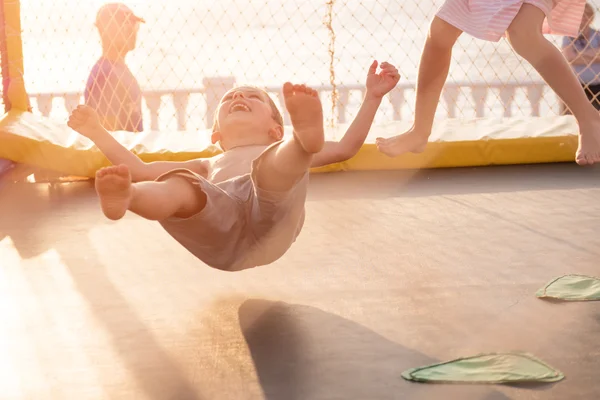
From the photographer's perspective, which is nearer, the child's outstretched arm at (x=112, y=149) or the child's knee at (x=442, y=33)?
the child's outstretched arm at (x=112, y=149)

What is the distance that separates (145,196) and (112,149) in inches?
16.6

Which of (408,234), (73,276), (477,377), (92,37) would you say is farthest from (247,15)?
(477,377)

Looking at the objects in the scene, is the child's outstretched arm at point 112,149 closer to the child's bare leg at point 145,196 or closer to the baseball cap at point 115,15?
the child's bare leg at point 145,196

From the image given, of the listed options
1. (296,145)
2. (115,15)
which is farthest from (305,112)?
(115,15)

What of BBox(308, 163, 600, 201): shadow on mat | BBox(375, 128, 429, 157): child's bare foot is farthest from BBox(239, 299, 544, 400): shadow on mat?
BBox(308, 163, 600, 201): shadow on mat

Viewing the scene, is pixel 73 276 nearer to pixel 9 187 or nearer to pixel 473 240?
pixel 473 240

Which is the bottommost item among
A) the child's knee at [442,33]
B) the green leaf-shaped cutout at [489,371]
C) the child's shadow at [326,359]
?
the child's shadow at [326,359]

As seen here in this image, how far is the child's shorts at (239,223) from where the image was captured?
1259 mm

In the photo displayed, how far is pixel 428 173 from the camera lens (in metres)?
2.61

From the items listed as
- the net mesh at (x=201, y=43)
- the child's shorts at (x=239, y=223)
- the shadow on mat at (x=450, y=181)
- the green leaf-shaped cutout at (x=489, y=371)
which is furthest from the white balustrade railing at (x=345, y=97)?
the green leaf-shaped cutout at (x=489, y=371)

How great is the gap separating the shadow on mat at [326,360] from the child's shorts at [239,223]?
10cm

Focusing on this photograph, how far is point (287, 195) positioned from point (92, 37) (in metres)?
2.15

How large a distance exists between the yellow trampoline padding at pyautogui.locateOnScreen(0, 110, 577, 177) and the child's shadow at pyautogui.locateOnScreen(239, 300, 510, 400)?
1419 mm

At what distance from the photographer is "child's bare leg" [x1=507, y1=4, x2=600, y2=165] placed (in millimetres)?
1634
